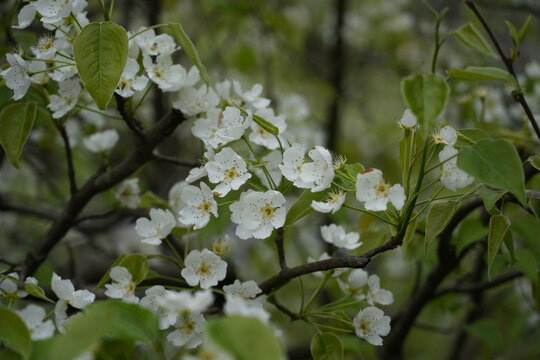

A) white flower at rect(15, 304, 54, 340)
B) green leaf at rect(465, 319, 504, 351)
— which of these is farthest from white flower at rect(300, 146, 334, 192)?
green leaf at rect(465, 319, 504, 351)

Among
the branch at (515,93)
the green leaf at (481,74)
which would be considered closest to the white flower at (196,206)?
the green leaf at (481,74)

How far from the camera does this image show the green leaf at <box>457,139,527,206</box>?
0.92m

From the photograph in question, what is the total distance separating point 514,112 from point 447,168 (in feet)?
6.18

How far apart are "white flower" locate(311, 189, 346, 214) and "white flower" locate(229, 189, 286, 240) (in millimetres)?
84

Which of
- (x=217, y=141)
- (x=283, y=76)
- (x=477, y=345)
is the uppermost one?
(x=217, y=141)

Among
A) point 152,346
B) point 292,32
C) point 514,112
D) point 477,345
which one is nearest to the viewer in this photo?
point 152,346

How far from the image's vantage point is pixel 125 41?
1.15 metres

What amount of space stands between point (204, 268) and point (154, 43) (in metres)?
0.62

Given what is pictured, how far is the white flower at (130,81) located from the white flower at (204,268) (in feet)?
1.45

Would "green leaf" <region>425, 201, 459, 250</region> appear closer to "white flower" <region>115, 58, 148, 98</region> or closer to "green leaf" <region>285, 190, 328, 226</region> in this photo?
"green leaf" <region>285, 190, 328, 226</region>

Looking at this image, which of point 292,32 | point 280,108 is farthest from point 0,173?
point 292,32

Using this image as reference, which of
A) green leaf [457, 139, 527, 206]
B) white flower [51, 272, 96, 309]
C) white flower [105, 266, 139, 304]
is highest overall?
green leaf [457, 139, 527, 206]

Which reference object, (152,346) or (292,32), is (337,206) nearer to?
(152,346)

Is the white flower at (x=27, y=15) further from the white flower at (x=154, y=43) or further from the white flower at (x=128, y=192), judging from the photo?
the white flower at (x=128, y=192)
